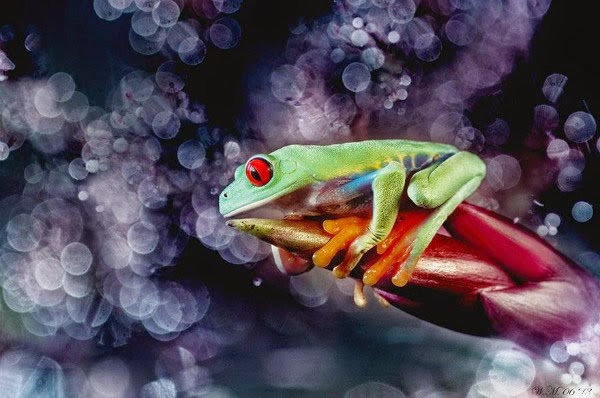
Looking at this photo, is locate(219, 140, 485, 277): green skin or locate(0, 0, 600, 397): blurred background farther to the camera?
locate(0, 0, 600, 397): blurred background

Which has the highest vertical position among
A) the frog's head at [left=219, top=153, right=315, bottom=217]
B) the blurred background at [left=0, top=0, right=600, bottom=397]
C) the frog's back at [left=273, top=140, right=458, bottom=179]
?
the frog's back at [left=273, top=140, right=458, bottom=179]

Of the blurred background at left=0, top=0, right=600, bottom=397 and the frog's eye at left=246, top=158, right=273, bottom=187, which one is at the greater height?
the frog's eye at left=246, top=158, right=273, bottom=187

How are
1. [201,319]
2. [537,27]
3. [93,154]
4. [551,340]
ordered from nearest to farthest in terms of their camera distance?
[551,340] → [537,27] → [93,154] → [201,319]

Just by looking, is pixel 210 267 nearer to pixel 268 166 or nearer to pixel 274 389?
pixel 274 389

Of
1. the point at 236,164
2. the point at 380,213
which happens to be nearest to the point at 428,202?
the point at 380,213

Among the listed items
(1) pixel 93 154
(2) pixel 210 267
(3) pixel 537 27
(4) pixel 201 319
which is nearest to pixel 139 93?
(1) pixel 93 154

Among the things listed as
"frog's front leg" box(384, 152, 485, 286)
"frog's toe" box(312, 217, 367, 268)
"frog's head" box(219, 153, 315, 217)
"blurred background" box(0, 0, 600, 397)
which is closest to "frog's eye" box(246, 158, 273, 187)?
"frog's head" box(219, 153, 315, 217)

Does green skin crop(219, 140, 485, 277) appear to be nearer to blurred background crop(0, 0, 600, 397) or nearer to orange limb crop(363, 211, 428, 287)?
orange limb crop(363, 211, 428, 287)

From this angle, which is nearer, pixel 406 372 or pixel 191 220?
pixel 406 372
